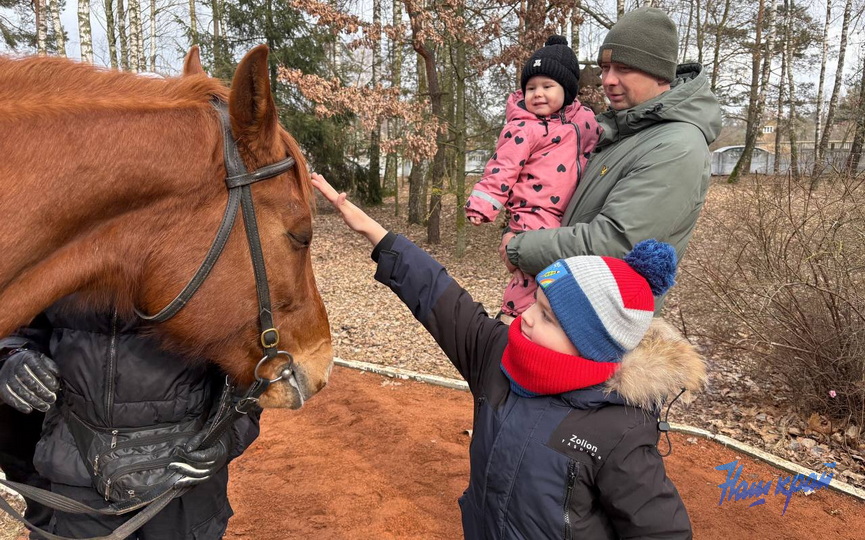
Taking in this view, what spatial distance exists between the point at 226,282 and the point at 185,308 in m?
0.14

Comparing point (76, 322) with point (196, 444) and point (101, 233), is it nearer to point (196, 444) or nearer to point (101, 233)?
point (101, 233)

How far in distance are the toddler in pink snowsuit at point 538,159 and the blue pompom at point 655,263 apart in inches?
30.7

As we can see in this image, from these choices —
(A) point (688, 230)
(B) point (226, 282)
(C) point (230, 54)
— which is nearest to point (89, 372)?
(B) point (226, 282)

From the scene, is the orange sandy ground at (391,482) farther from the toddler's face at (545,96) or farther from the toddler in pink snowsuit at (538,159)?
the toddler's face at (545,96)

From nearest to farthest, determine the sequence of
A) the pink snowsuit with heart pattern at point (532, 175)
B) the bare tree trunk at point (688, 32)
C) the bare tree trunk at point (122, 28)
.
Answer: the pink snowsuit with heart pattern at point (532, 175)
the bare tree trunk at point (122, 28)
the bare tree trunk at point (688, 32)

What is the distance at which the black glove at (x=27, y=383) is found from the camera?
62.2 inches

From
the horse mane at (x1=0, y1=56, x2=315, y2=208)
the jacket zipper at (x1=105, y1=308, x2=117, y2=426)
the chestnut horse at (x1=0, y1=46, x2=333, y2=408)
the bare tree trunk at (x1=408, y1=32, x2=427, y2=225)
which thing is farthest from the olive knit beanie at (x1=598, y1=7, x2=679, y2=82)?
the bare tree trunk at (x1=408, y1=32, x2=427, y2=225)

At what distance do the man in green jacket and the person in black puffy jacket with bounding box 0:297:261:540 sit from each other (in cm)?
134

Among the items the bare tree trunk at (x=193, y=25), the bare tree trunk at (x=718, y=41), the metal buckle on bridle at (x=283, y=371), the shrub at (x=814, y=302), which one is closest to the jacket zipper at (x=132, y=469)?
the metal buckle on bridle at (x=283, y=371)

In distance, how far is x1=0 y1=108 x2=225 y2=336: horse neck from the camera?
4.40 feet

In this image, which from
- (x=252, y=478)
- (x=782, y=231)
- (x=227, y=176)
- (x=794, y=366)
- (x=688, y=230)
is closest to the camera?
(x=227, y=176)

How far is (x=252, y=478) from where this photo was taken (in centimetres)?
412

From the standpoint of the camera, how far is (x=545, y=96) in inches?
101

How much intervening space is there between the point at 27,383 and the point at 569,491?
5.43ft
